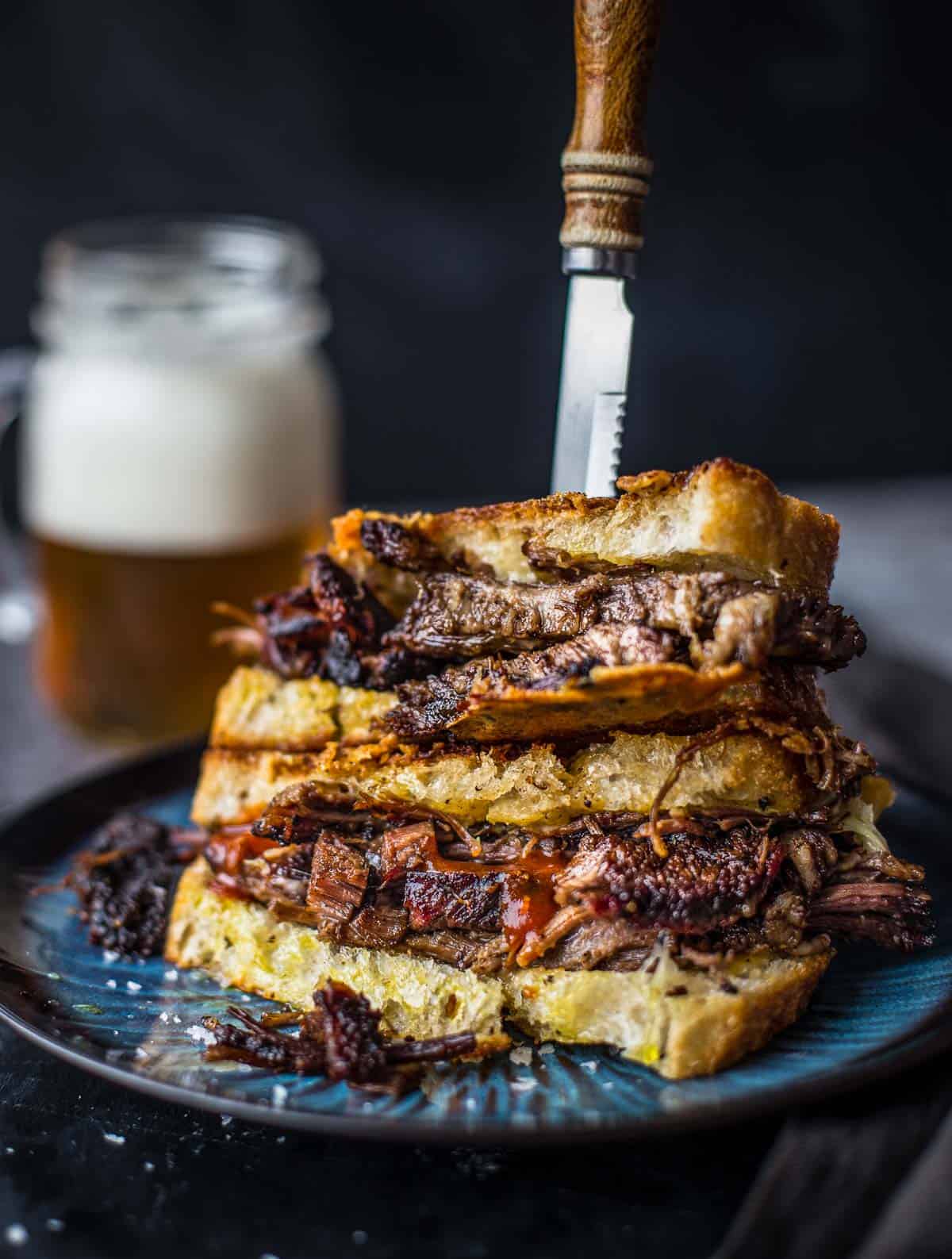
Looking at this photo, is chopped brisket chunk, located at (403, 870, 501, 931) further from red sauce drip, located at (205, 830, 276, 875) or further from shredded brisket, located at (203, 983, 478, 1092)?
red sauce drip, located at (205, 830, 276, 875)

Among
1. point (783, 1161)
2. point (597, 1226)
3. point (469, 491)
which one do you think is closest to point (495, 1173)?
point (597, 1226)

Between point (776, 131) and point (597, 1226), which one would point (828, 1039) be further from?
point (776, 131)

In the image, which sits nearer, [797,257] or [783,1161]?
[783,1161]

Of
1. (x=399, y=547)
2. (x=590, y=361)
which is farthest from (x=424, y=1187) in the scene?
(x=590, y=361)

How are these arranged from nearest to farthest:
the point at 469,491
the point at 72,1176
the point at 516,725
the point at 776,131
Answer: the point at 72,1176, the point at 516,725, the point at 776,131, the point at 469,491

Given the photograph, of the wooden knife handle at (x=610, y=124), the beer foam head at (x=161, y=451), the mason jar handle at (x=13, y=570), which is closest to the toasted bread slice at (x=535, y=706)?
the wooden knife handle at (x=610, y=124)

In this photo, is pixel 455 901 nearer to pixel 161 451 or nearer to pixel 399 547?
pixel 399 547
